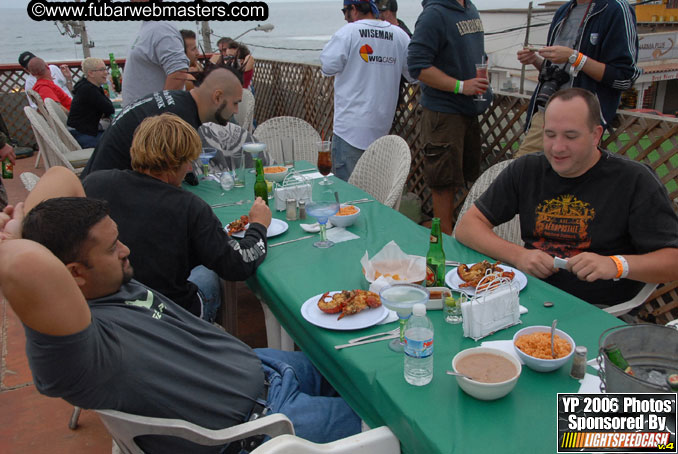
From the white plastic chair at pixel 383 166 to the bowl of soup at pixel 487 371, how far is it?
161 centimetres

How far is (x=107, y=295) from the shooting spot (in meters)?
1.23

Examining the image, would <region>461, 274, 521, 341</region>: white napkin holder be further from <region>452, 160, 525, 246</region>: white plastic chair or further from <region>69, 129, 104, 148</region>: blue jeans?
<region>69, 129, 104, 148</region>: blue jeans

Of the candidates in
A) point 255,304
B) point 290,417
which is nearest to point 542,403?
point 290,417

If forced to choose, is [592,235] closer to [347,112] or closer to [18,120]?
[347,112]

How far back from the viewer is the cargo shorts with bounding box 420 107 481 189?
3.56m

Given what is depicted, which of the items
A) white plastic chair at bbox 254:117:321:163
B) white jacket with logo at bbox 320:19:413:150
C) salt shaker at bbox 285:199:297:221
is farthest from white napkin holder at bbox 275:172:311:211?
white plastic chair at bbox 254:117:321:163

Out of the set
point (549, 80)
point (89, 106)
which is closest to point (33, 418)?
point (549, 80)

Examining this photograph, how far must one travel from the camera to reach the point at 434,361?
1.30 meters

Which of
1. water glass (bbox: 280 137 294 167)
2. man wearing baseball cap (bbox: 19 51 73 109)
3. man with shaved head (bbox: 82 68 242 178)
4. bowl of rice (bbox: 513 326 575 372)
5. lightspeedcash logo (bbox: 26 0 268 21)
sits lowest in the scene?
bowl of rice (bbox: 513 326 575 372)

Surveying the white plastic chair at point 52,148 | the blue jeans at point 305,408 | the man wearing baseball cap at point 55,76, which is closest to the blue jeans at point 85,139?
the white plastic chair at point 52,148

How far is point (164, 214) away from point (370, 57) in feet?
7.93

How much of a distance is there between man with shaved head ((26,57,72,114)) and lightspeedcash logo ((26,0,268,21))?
1.71m

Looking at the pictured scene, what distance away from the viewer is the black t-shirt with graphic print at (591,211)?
1763 millimetres

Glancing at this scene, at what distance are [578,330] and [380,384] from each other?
61 cm
